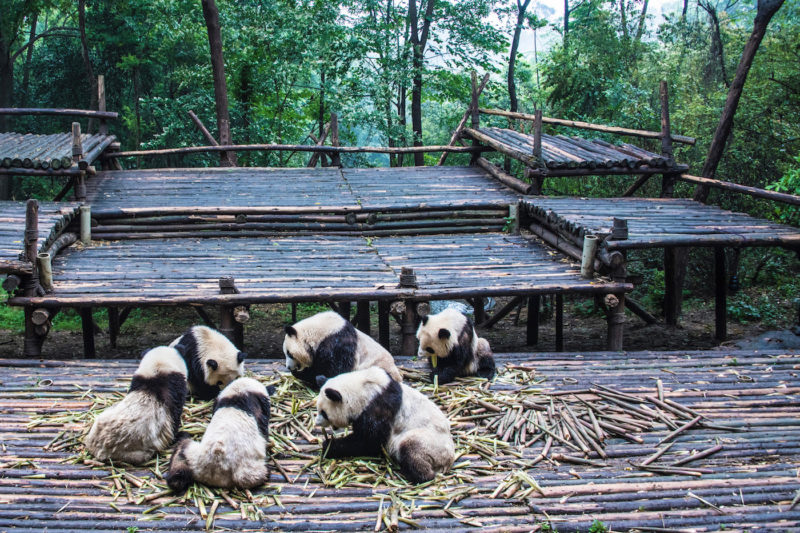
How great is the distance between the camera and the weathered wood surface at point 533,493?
163 inches

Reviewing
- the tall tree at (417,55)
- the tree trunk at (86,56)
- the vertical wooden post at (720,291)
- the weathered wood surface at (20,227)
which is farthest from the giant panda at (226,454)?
the tree trunk at (86,56)

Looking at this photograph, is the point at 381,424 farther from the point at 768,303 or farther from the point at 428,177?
the point at 768,303

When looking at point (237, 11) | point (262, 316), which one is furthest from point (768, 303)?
point (237, 11)

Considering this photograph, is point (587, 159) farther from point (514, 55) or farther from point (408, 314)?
point (514, 55)

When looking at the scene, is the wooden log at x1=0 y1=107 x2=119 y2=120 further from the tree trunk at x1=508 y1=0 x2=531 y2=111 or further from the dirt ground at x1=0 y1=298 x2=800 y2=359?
the tree trunk at x1=508 y1=0 x2=531 y2=111

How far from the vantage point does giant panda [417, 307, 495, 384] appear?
5.98m

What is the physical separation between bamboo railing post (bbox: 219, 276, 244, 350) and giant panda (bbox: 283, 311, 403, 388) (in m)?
1.81

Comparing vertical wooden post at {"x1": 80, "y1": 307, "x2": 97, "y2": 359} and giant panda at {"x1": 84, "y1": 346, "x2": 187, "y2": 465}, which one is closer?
giant panda at {"x1": 84, "y1": 346, "x2": 187, "y2": 465}

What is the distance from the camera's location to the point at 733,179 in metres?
14.0

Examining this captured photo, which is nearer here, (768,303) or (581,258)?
(581,258)

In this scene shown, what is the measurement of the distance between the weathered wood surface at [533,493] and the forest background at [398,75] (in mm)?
8326

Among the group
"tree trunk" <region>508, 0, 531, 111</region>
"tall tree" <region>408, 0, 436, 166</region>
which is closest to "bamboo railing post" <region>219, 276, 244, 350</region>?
"tall tree" <region>408, 0, 436, 166</region>

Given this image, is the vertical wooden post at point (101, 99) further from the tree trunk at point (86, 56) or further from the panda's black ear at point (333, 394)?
the panda's black ear at point (333, 394)

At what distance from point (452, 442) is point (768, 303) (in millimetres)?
10475
